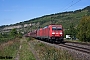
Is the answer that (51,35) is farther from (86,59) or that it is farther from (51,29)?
(86,59)

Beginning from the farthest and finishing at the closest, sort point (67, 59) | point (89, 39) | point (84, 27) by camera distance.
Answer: point (84, 27) → point (89, 39) → point (67, 59)

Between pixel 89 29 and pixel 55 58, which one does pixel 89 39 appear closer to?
pixel 89 29

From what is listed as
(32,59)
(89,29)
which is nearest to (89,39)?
(89,29)

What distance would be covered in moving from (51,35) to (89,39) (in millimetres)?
36007

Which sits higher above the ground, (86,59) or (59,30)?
(59,30)

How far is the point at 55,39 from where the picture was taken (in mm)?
41688

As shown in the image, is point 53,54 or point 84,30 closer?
point 53,54

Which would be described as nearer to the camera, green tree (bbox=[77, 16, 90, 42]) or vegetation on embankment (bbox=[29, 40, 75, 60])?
vegetation on embankment (bbox=[29, 40, 75, 60])

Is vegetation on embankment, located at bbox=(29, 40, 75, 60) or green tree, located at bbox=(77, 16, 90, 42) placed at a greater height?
green tree, located at bbox=(77, 16, 90, 42)

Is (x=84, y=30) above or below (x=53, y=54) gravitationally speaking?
above

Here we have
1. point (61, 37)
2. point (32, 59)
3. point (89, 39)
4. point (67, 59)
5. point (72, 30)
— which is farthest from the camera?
point (72, 30)

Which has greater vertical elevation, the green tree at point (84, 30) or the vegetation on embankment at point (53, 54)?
the green tree at point (84, 30)

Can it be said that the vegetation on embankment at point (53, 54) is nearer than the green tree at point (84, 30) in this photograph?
Yes

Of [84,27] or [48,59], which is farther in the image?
[84,27]
